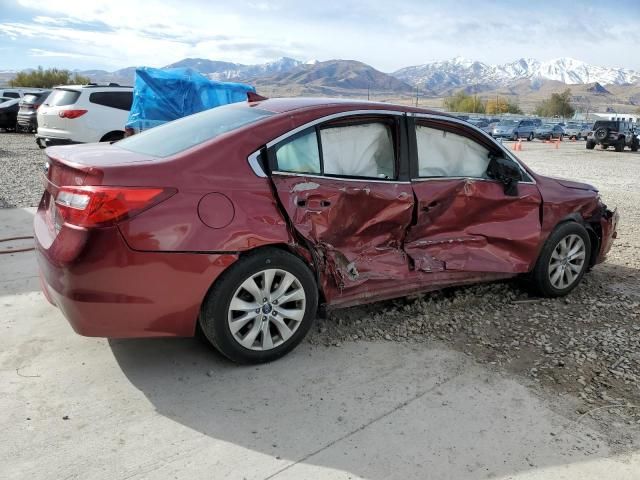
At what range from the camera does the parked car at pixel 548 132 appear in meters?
42.4

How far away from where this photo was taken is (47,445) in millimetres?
2693

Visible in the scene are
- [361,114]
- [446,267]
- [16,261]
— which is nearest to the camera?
[361,114]

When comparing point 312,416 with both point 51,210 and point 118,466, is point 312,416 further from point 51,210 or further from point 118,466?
point 51,210

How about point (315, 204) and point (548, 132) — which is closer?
point (315, 204)

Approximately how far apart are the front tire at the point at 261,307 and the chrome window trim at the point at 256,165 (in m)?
0.46

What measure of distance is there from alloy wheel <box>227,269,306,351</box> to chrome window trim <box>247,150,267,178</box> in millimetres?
576

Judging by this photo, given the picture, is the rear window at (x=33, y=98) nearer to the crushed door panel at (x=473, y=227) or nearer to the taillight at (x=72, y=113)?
the taillight at (x=72, y=113)

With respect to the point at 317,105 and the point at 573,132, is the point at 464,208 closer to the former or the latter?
the point at 317,105

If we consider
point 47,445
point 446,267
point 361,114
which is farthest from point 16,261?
point 446,267

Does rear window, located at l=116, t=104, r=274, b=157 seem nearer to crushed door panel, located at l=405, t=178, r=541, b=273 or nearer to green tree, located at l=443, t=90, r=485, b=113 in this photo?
crushed door panel, located at l=405, t=178, r=541, b=273

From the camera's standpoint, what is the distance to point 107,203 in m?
2.96

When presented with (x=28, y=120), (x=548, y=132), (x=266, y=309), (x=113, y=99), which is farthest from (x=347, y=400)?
(x=548, y=132)

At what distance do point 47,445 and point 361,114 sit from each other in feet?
8.94

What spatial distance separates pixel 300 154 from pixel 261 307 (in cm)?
100
